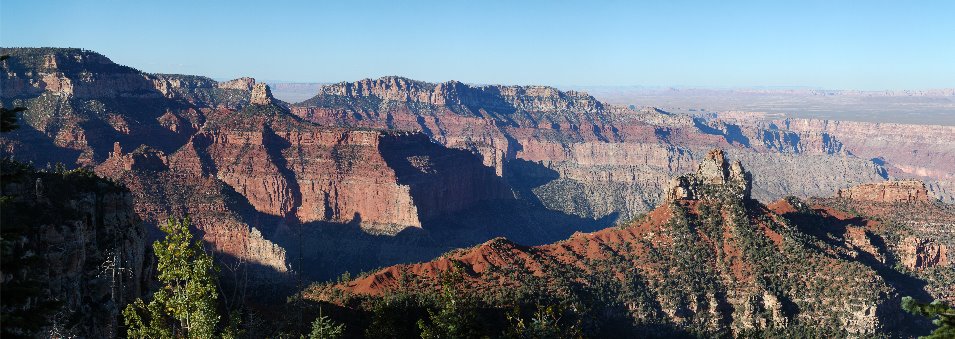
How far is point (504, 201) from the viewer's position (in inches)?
7387

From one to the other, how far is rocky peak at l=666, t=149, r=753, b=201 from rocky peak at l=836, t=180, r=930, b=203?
97.6 feet

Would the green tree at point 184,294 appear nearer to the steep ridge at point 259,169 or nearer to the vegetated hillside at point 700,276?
the vegetated hillside at point 700,276

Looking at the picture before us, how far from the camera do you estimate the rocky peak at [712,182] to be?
269ft

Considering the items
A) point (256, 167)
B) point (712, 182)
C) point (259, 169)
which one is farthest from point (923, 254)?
point (256, 167)

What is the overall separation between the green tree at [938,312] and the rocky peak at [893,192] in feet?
297

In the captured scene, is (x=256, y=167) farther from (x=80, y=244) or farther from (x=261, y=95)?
(x=80, y=244)

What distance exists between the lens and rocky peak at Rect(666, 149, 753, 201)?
82.1 metres

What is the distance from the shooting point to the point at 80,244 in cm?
4359

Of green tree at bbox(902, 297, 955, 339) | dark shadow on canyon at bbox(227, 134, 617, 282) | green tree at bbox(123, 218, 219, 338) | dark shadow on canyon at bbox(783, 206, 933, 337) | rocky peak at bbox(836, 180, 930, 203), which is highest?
green tree at bbox(902, 297, 955, 339)

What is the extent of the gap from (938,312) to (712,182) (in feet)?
214

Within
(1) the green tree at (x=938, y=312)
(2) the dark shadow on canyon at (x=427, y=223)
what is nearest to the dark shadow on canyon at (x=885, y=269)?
(1) the green tree at (x=938, y=312)

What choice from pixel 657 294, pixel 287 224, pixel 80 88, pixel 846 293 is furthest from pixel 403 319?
pixel 80 88

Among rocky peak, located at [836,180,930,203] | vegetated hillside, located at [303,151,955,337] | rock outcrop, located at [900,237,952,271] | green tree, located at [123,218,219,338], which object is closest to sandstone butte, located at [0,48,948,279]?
vegetated hillside, located at [303,151,955,337]

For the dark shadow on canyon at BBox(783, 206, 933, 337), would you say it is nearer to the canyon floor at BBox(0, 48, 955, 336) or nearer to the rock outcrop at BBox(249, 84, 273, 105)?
the canyon floor at BBox(0, 48, 955, 336)
